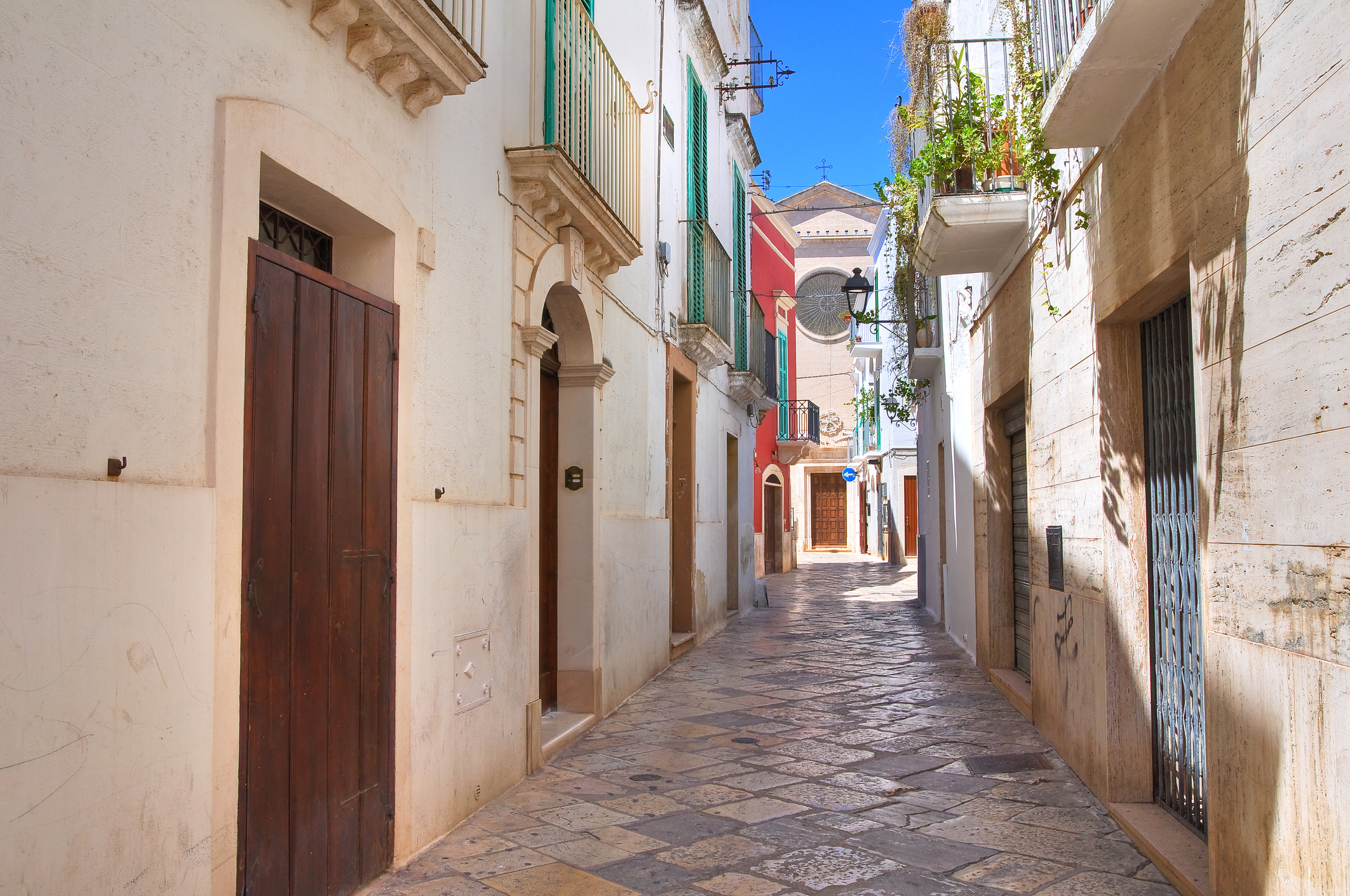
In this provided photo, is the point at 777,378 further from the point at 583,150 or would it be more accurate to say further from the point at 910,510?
the point at 583,150

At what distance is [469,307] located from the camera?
489 cm

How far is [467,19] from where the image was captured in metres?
4.57

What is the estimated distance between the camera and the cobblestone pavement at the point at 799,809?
3906 millimetres

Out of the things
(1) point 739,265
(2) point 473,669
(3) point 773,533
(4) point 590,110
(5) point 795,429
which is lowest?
(2) point 473,669

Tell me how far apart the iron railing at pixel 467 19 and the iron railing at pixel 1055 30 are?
2.55m

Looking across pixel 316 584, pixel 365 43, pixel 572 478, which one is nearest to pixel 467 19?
pixel 365 43

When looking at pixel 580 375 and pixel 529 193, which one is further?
pixel 580 375

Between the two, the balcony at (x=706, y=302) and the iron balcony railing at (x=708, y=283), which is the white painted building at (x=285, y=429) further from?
the iron balcony railing at (x=708, y=283)

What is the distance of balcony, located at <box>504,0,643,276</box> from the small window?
171cm

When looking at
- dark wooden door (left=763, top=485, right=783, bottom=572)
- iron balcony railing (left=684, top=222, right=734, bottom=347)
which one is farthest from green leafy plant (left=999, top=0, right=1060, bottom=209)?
dark wooden door (left=763, top=485, right=783, bottom=572)

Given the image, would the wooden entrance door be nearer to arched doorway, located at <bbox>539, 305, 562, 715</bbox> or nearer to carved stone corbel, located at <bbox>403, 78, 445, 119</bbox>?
arched doorway, located at <bbox>539, 305, 562, 715</bbox>

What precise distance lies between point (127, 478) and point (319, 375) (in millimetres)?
1081

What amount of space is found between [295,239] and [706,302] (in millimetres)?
8043

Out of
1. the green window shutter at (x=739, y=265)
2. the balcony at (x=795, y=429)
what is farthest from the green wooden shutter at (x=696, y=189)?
the balcony at (x=795, y=429)
